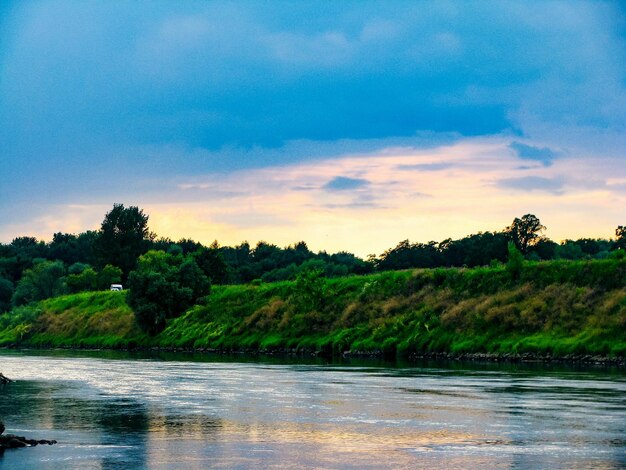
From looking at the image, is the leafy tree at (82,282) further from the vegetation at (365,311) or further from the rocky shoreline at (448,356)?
the rocky shoreline at (448,356)

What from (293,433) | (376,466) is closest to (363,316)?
(293,433)

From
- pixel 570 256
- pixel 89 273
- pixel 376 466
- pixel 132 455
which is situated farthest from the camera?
pixel 89 273

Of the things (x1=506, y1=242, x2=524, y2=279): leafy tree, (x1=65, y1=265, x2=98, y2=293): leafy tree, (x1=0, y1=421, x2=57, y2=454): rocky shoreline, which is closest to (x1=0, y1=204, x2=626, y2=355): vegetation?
(x1=506, y1=242, x2=524, y2=279): leafy tree

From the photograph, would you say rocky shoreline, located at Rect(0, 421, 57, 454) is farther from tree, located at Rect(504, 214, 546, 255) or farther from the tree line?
tree, located at Rect(504, 214, 546, 255)

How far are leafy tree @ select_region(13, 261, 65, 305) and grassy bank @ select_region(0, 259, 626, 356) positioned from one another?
2289 inches

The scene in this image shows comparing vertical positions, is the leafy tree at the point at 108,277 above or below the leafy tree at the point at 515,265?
above

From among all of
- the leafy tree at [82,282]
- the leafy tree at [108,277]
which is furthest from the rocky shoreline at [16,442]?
the leafy tree at [108,277]

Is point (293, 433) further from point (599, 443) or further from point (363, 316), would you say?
point (363, 316)

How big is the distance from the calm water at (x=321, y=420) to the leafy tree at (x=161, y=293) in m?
66.7

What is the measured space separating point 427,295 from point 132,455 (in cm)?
7385

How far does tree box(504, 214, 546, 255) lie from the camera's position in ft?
564

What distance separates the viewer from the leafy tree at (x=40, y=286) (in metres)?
188

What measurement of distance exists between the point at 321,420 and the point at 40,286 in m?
163

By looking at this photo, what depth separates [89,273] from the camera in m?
186
